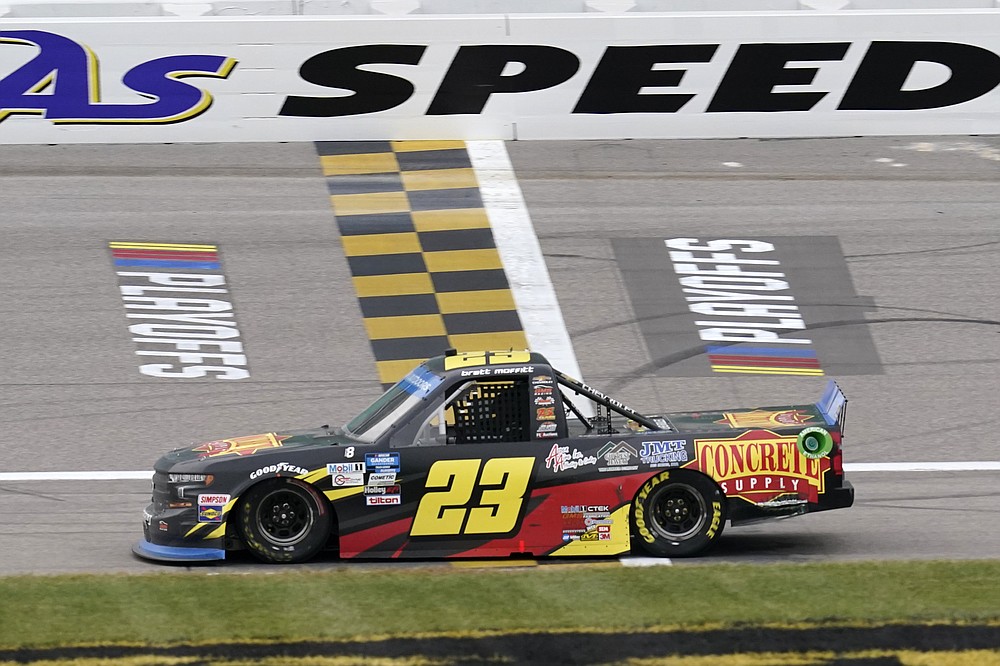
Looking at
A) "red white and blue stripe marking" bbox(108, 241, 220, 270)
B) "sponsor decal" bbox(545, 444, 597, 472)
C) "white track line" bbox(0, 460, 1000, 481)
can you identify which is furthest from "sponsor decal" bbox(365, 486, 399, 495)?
"red white and blue stripe marking" bbox(108, 241, 220, 270)

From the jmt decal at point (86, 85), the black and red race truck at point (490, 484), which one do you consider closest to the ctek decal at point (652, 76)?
the jmt decal at point (86, 85)

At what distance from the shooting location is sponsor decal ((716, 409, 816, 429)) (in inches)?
344

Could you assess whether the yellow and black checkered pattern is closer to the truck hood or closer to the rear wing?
the truck hood

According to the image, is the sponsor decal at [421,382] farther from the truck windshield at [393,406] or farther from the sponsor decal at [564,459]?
the sponsor decal at [564,459]

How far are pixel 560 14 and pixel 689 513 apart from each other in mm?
11058

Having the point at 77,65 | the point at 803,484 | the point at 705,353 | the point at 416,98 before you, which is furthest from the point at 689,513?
the point at 77,65

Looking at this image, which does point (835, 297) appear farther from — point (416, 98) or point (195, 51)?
point (195, 51)

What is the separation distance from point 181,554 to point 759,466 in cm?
353

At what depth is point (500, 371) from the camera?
846 centimetres

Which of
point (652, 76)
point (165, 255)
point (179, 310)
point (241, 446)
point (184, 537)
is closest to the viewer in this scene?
point (184, 537)

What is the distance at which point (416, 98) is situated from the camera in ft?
58.4

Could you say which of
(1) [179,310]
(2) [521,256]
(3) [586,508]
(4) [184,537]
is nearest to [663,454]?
(3) [586,508]

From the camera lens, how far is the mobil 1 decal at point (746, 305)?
1323cm

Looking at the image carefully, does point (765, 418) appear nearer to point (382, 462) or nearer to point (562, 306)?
point (382, 462)
